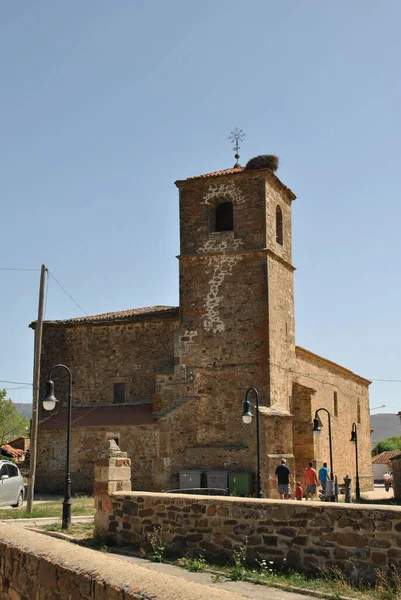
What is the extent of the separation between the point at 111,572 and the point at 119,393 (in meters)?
25.0

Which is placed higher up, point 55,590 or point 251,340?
point 251,340

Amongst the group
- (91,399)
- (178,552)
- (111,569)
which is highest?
(91,399)

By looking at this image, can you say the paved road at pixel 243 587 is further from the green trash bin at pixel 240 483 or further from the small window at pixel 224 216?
the small window at pixel 224 216

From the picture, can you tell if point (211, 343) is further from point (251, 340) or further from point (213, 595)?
→ point (213, 595)

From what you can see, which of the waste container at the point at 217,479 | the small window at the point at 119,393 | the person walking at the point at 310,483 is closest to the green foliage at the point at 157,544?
the person walking at the point at 310,483

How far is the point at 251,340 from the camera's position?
88.9 feet

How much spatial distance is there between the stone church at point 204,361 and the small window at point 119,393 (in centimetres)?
6

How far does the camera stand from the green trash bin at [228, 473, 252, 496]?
2494 centimetres

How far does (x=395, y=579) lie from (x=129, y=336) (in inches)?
889

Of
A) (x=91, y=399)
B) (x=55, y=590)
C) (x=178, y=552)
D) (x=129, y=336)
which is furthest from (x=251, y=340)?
(x=55, y=590)

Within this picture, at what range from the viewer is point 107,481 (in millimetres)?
13750

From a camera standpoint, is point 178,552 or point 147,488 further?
point 147,488

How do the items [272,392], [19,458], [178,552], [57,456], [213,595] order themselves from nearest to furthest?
[213,595] → [178,552] → [272,392] → [57,456] → [19,458]

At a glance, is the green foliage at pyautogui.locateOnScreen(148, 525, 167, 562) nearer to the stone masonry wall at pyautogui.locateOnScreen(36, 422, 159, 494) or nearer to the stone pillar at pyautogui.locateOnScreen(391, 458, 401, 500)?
the stone masonry wall at pyautogui.locateOnScreen(36, 422, 159, 494)
